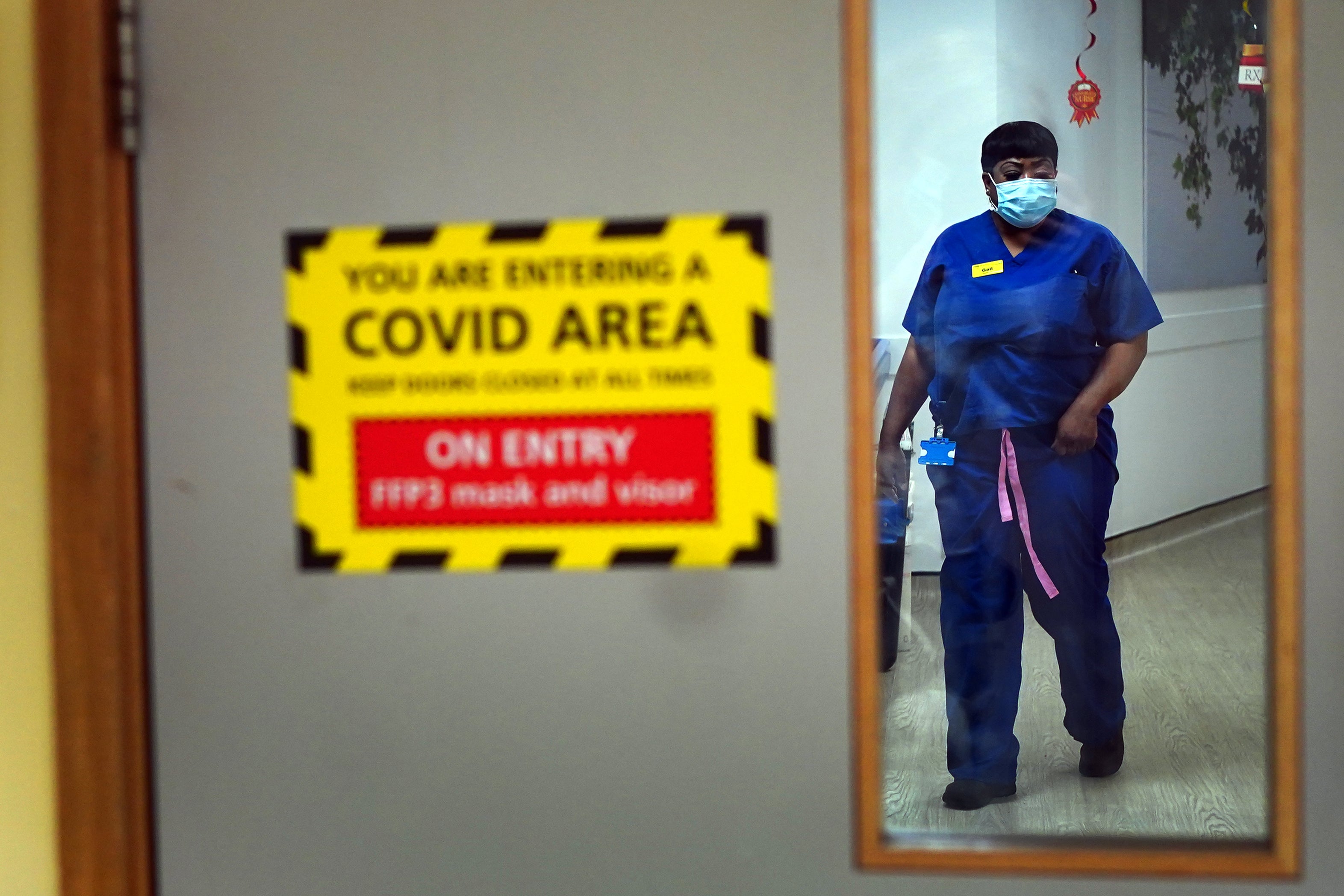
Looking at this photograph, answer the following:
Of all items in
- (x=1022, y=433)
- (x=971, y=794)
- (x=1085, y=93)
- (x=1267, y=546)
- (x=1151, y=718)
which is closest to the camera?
(x=1267, y=546)

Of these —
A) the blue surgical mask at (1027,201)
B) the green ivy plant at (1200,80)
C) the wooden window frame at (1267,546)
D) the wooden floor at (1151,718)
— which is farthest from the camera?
the green ivy plant at (1200,80)

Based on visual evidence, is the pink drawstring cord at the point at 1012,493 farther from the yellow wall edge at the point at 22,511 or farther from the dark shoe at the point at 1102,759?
the yellow wall edge at the point at 22,511

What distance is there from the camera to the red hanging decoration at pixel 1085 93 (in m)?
4.26

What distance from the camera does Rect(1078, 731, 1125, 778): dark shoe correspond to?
103 inches

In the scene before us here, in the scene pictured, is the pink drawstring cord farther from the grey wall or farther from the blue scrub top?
the grey wall

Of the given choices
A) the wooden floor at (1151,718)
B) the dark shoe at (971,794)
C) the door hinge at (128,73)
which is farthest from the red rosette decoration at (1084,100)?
the door hinge at (128,73)

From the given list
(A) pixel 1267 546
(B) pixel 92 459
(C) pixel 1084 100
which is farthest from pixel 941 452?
(C) pixel 1084 100

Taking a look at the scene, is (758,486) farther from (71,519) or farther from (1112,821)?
(1112,821)

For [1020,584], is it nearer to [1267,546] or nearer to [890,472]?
[890,472]

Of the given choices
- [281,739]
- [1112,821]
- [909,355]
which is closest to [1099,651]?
[1112,821]

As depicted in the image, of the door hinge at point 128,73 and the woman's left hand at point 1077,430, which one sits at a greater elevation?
the door hinge at point 128,73

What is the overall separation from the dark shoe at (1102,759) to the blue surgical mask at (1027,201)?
101 centimetres

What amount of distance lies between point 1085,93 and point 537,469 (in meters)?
3.49

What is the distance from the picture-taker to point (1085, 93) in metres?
4.27
